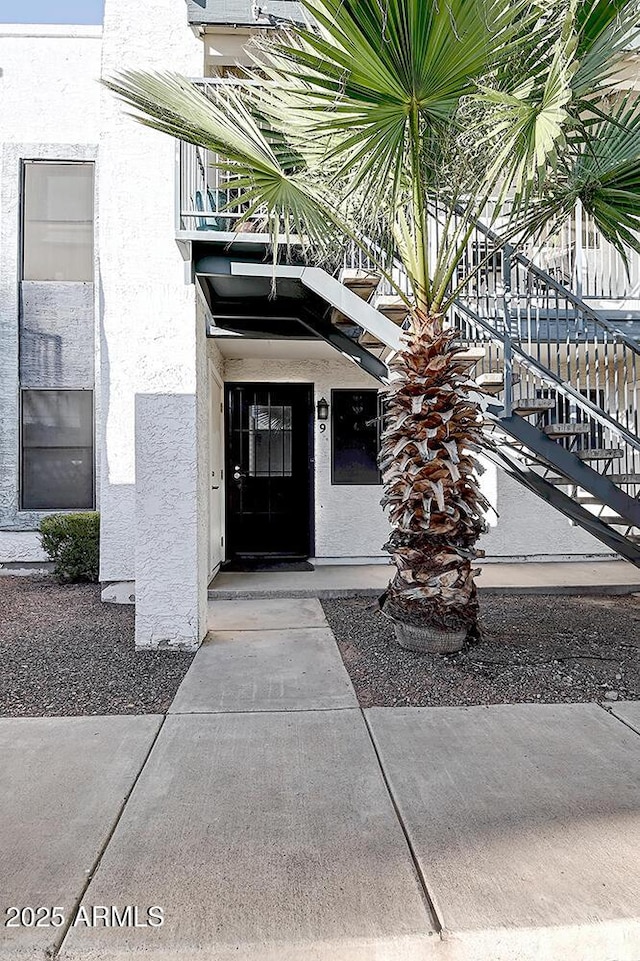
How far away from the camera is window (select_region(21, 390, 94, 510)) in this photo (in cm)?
890

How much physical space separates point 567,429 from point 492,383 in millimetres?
834

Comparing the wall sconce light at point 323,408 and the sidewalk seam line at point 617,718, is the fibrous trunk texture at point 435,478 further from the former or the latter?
the wall sconce light at point 323,408

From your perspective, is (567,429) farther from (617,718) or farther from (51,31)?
(51,31)

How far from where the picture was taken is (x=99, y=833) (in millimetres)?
2463

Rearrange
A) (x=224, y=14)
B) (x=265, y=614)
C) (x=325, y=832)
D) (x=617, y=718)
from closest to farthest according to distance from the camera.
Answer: (x=325, y=832)
(x=617, y=718)
(x=265, y=614)
(x=224, y=14)

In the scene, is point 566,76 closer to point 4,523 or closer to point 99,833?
point 99,833

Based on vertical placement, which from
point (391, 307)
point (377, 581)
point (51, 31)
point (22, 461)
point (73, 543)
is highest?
point (51, 31)

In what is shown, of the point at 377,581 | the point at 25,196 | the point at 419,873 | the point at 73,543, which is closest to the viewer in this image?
the point at 419,873

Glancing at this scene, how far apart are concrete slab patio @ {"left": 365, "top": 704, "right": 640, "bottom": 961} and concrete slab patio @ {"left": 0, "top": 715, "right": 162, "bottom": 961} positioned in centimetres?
126

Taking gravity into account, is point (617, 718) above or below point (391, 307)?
below

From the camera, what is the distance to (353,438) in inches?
341

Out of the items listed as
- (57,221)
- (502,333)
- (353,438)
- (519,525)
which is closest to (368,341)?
(502,333)

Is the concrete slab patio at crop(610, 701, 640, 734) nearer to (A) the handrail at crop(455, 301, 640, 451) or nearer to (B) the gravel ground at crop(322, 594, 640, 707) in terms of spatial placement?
(B) the gravel ground at crop(322, 594, 640, 707)

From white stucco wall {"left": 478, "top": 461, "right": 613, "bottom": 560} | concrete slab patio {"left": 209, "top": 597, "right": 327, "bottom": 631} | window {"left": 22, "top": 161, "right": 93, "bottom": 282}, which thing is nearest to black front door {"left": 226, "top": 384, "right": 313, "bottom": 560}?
concrete slab patio {"left": 209, "top": 597, "right": 327, "bottom": 631}
